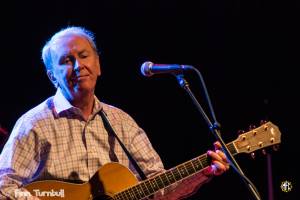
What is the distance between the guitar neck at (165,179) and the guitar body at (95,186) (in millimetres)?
56

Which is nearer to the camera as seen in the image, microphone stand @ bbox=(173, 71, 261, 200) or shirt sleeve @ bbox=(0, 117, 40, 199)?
microphone stand @ bbox=(173, 71, 261, 200)

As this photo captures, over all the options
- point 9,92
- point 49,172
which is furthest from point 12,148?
point 9,92

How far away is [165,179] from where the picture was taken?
12.1 feet

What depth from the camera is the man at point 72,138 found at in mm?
3543

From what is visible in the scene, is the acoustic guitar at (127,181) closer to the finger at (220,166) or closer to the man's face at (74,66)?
the finger at (220,166)

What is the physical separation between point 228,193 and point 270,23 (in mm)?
2280

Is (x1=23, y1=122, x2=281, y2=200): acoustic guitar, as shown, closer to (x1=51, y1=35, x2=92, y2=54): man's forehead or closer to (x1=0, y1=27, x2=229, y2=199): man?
(x1=0, y1=27, x2=229, y2=199): man

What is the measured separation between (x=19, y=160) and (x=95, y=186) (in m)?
0.58

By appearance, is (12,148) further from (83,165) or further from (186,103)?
(186,103)

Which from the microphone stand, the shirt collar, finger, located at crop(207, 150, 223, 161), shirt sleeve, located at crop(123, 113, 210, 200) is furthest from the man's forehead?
finger, located at crop(207, 150, 223, 161)

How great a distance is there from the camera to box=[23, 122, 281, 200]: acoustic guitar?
3.41 metres

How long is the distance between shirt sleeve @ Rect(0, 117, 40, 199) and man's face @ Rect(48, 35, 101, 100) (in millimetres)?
450

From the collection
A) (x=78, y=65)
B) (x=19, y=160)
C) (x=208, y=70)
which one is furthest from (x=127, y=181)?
(x=208, y=70)

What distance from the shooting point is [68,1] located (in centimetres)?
568
